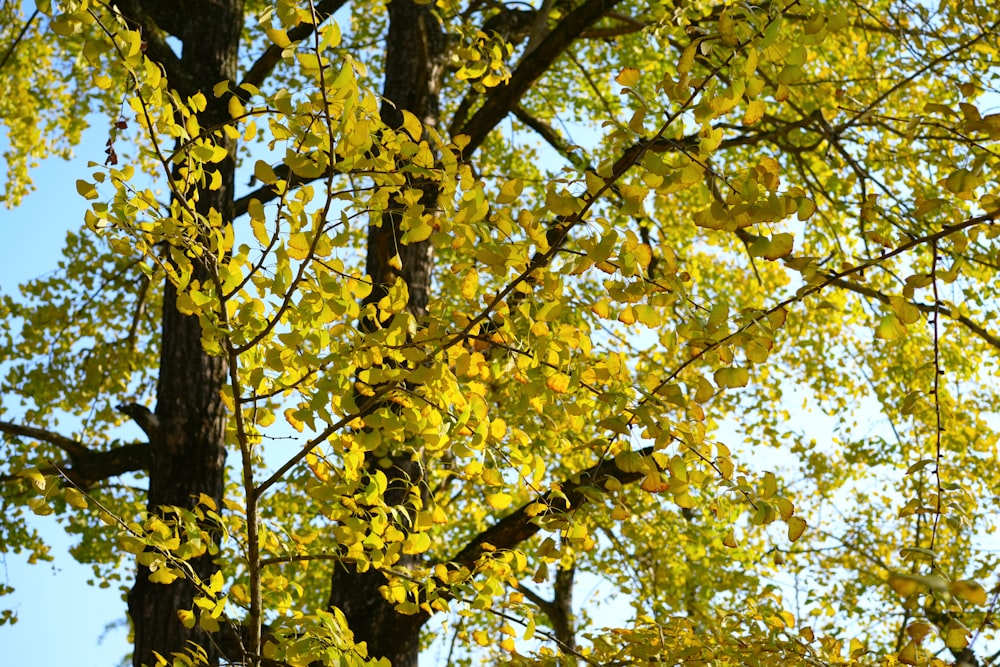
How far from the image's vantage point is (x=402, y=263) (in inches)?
154

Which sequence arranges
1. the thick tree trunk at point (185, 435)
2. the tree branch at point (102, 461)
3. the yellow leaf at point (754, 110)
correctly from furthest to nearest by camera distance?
the tree branch at point (102, 461) → the thick tree trunk at point (185, 435) → the yellow leaf at point (754, 110)

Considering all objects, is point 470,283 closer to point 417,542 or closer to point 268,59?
point 417,542

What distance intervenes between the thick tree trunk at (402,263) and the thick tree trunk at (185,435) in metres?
0.70

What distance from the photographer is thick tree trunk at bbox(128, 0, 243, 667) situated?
13.3 ft

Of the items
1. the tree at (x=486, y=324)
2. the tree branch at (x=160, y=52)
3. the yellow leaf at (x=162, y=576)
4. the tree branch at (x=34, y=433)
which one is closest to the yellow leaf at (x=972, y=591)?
the tree at (x=486, y=324)

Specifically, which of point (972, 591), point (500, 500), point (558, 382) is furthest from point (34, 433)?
point (972, 591)

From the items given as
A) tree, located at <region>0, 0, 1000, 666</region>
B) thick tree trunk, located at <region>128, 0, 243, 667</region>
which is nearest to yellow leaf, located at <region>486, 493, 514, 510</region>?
tree, located at <region>0, 0, 1000, 666</region>

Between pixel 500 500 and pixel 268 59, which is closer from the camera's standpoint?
pixel 500 500

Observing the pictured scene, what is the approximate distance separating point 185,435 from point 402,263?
1470 millimetres

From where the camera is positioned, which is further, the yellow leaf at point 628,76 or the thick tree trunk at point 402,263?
the thick tree trunk at point 402,263

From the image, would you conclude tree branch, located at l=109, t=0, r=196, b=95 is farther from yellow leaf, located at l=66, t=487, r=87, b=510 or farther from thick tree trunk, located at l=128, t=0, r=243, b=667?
yellow leaf, located at l=66, t=487, r=87, b=510

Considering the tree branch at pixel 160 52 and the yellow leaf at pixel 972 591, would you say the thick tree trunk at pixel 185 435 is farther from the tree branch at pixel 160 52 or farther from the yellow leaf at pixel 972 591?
the yellow leaf at pixel 972 591

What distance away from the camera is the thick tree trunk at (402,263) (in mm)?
4359

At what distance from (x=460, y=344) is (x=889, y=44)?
6277 millimetres
